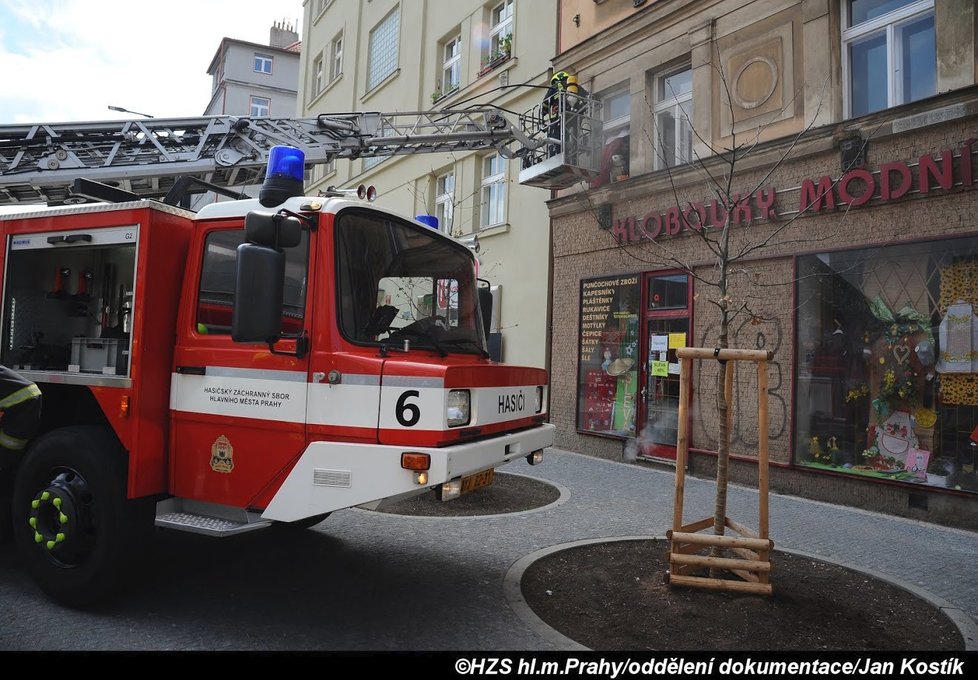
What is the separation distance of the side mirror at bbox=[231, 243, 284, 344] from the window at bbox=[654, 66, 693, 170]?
296 inches

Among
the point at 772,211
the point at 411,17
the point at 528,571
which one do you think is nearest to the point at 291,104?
the point at 411,17

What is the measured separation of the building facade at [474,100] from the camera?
12469mm

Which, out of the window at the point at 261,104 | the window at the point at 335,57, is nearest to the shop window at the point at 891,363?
the window at the point at 335,57

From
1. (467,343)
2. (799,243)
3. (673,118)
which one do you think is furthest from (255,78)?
(467,343)

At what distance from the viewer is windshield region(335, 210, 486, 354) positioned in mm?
3812

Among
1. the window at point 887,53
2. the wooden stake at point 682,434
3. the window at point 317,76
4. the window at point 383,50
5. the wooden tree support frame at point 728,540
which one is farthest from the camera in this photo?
the window at point 317,76

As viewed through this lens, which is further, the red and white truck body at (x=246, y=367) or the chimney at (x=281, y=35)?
the chimney at (x=281, y=35)

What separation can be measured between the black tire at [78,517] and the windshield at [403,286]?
1669mm

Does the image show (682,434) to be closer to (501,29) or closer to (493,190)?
(493,190)

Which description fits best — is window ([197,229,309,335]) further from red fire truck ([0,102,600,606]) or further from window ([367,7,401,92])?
window ([367,7,401,92])

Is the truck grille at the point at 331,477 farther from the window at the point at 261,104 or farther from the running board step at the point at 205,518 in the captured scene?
the window at the point at 261,104

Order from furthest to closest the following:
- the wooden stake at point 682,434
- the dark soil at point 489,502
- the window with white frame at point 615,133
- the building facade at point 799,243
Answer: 1. the window with white frame at point 615,133
2. the building facade at point 799,243
3. the dark soil at point 489,502
4. the wooden stake at point 682,434

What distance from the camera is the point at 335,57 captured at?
74.8 feet
